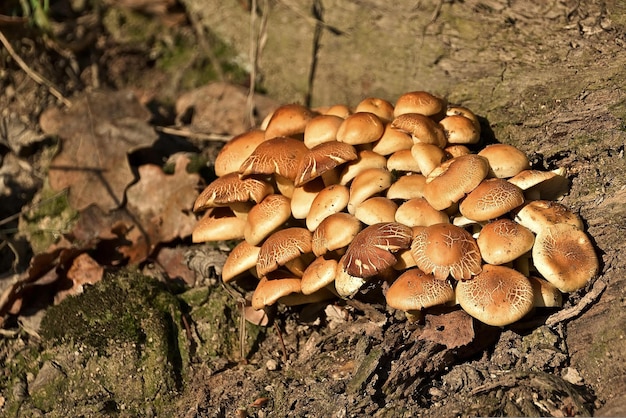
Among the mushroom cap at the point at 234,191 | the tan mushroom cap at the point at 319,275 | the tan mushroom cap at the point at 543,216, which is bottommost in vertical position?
the tan mushroom cap at the point at 319,275

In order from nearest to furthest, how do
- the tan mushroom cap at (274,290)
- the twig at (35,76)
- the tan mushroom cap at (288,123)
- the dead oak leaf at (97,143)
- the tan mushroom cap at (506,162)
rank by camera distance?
the tan mushroom cap at (506,162) → the tan mushroom cap at (274,290) → the tan mushroom cap at (288,123) → the dead oak leaf at (97,143) → the twig at (35,76)

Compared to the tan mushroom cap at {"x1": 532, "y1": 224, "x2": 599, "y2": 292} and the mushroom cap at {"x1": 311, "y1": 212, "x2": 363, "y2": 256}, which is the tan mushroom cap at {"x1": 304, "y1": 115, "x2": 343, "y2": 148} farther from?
the tan mushroom cap at {"x1": 532, "y1": 224, "x2": 599, "y2": 292}

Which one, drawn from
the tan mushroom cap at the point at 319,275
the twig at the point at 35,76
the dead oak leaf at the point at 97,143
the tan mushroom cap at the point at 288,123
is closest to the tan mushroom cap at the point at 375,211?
the tan mushroom cap at the point at 319,275

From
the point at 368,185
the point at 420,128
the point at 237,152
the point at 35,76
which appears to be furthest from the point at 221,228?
the point at 35,76

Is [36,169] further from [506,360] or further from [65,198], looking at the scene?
[506,360]

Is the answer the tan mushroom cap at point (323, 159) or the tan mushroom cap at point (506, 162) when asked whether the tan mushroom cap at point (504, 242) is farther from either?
the tan mushroom cap at point (323, 159)

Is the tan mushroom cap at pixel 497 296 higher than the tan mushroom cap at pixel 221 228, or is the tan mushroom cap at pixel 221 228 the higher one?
the tan mushroom cap at pixel 497 296
